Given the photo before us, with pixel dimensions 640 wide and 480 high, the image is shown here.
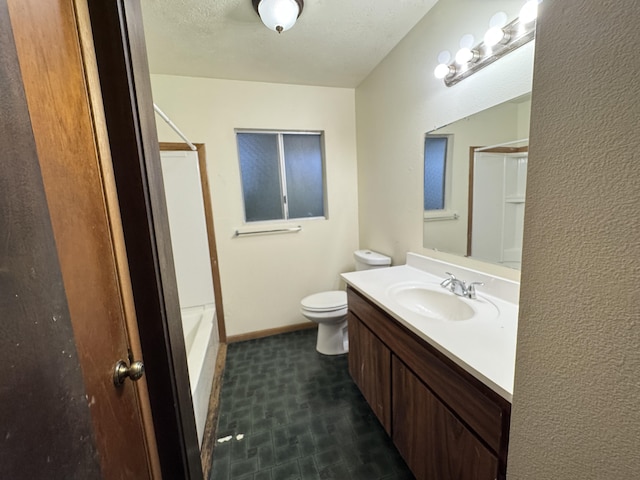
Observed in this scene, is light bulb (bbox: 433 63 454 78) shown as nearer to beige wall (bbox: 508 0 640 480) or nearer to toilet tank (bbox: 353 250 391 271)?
beige wall (bbox: 508 0 640 480)

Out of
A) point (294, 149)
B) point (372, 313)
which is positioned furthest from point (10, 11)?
point (294, 149)

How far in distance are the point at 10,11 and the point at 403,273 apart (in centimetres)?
175

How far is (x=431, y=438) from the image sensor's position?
0.96 m

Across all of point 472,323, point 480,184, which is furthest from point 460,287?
point 480,184

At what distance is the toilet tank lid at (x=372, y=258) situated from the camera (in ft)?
6.78

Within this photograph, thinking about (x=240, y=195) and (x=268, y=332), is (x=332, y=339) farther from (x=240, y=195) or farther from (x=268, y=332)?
(x=240, y=195)

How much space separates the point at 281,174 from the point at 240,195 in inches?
17.4

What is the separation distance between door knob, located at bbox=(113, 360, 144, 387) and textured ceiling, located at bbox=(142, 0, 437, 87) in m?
1.72

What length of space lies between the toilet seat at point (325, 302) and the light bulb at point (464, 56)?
5.53ft

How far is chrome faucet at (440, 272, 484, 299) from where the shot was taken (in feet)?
4.14

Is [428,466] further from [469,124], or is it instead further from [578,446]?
[469,124]

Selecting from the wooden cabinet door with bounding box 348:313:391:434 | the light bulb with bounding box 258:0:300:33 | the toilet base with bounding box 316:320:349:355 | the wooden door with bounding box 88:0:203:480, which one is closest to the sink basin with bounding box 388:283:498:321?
the wooden cabinet door with bounding box 348:313:391:434

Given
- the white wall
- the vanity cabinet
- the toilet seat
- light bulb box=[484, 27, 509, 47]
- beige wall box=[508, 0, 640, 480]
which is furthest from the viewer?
the toilet seat

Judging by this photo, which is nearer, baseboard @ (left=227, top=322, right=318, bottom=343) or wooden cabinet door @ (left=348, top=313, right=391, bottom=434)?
wooden cabinet door @ (left=348, top=313, right=391, bottom=434)
